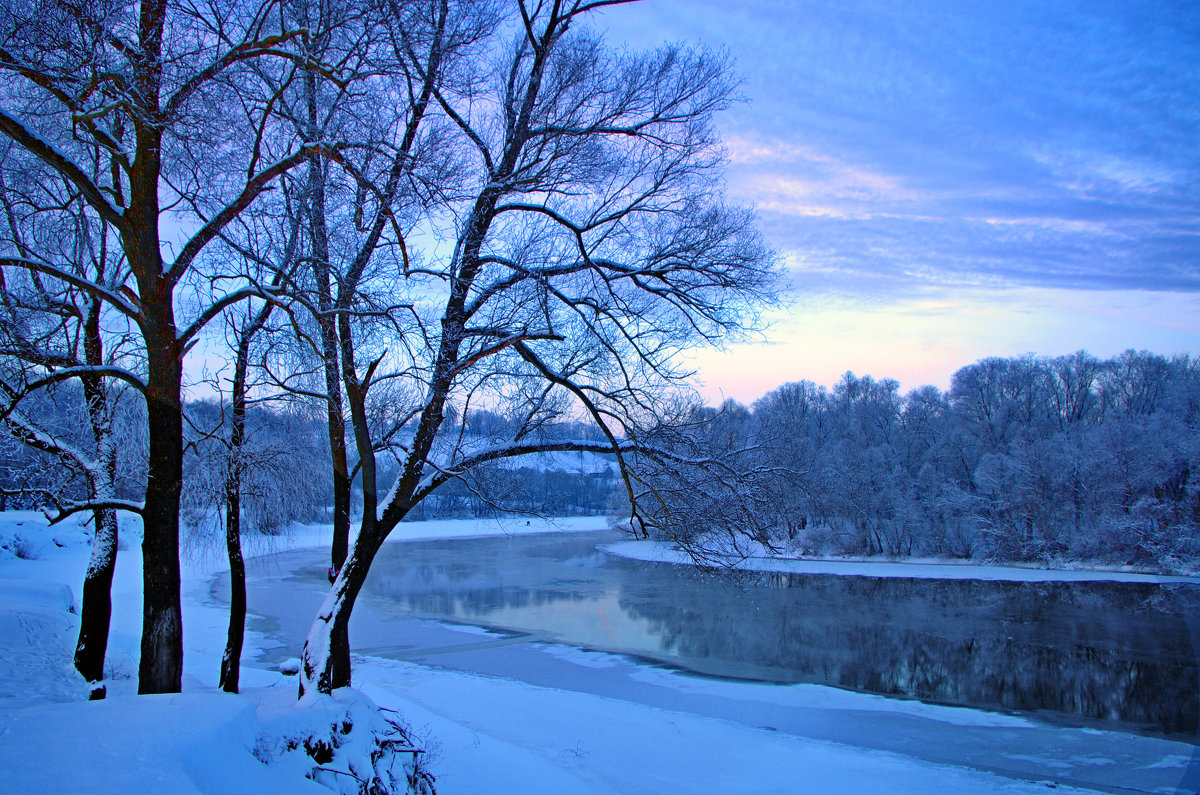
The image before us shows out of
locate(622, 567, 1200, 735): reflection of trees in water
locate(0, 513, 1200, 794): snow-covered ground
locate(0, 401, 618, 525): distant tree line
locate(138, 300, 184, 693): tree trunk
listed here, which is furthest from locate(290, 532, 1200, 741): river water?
locate(138, 300, 184, 693): tree trunk

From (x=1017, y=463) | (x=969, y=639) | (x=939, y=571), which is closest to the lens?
(x=969, y=639)

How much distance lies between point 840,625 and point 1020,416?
30.6 metres

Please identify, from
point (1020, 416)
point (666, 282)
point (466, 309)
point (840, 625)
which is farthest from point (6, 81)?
point (1020, 416)

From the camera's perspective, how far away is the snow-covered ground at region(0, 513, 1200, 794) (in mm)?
3195

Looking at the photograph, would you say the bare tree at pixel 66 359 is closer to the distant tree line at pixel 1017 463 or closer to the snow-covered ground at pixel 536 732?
the snow-covered ground at pixel 536 732

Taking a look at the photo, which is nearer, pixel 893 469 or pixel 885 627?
pixel 885 627

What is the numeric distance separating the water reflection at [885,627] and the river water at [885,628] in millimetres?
55

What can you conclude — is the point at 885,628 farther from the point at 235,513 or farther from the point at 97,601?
the point at 97,601

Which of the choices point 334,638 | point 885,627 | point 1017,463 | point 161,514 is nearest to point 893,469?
point 1017,463

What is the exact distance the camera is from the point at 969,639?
17.8 m

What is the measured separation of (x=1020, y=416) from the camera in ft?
140

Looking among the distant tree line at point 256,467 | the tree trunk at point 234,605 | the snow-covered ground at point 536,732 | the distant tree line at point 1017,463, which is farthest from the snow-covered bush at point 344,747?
the distant tree line at point 1017,463

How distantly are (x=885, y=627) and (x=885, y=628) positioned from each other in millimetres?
136

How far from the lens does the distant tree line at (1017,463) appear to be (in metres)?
27.0
